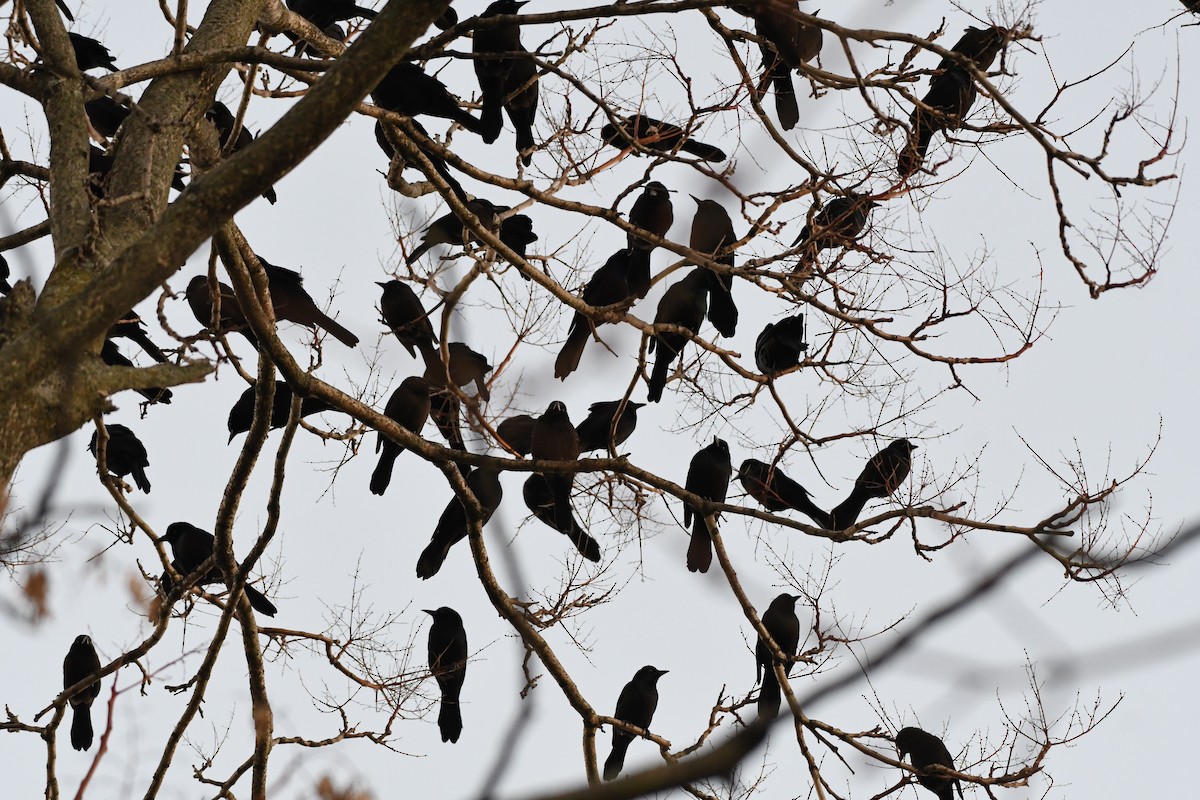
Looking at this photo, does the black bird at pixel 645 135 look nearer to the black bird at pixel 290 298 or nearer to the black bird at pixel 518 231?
the black bird at pixel 518 231

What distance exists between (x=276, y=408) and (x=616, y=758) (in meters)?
2.17

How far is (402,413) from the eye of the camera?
5.14 meters

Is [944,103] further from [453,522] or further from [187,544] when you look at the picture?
[187,544]

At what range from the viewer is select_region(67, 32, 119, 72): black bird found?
5516mm

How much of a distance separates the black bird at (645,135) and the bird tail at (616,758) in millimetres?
2562

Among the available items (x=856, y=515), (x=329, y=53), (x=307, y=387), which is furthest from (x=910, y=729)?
(x=329, y=53)

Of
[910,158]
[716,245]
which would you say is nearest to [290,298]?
[716,245]

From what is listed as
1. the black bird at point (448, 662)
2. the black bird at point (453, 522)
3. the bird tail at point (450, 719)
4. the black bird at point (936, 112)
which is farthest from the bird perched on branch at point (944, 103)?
the bird tail at point (450, 719)

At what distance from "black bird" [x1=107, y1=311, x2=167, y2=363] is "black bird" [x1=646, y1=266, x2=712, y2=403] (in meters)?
2.04

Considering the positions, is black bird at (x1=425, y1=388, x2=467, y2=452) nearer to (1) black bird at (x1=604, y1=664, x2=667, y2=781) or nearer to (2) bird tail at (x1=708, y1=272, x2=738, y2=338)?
(2) bird tail at (x1=708, y1=272, x2=738, y2=338)

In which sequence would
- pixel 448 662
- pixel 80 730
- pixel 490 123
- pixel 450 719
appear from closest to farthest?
pixel 490 123, pixel 450 719, pixel 448 662, pixel 80 730

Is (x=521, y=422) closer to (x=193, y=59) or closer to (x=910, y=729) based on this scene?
(x=193, y=59)

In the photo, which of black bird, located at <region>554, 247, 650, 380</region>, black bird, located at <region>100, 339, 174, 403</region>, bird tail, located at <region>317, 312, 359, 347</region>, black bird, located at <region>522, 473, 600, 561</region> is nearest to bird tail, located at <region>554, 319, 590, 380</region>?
black bird, located at <region>554, 247, 650, 380</region>

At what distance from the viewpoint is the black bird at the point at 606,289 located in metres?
4.68
